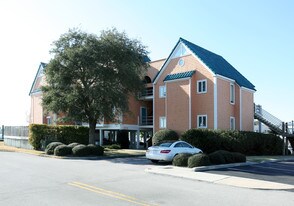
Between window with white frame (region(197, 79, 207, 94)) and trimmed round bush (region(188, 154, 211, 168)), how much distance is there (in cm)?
1527

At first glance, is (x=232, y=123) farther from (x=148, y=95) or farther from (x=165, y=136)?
(x=148, y=95)

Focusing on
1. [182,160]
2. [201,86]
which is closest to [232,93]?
[201,86]

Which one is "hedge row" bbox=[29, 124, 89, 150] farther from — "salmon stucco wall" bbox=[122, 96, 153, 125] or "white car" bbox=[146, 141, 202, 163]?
"white car" bbox=[146, 141, 202, 163]

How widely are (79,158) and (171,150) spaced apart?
25.7 feet

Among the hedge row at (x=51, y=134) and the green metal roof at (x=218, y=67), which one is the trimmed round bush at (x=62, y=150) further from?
the green metal roof at (x=218, y=67)


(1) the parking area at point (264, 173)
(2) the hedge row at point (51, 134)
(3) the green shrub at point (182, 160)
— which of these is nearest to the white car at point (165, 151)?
(3) the green shrub at point (182, 160)

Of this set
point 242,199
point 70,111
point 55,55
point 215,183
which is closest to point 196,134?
point 70,111

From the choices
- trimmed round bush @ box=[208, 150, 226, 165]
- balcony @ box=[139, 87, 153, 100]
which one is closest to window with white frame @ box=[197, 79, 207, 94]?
balcony @ box=[139, 87, 153, 100]

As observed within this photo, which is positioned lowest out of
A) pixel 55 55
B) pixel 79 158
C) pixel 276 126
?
pixel 79 158

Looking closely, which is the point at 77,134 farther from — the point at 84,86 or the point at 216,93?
the point at 216,93

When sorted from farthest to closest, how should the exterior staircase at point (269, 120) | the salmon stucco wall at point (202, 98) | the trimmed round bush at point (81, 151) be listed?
the exterior staircase at point (269, 120)
the salmon stucco wall at point (202, 98)
the trimmed round bush at point (81, 151)

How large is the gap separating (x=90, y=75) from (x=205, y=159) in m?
15.3

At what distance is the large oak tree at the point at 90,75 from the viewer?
2927cm

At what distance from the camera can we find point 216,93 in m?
31.3
